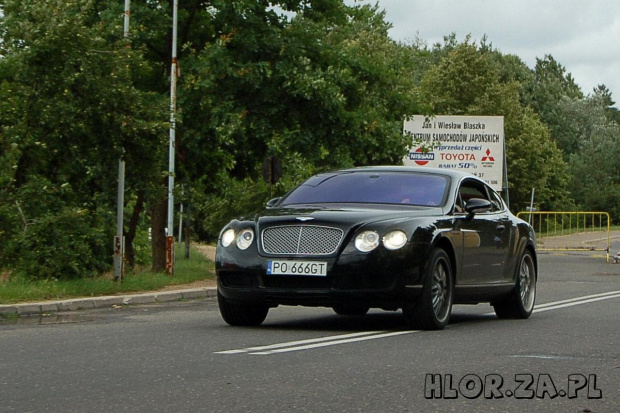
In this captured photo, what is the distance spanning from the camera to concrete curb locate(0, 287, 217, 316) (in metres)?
15.3

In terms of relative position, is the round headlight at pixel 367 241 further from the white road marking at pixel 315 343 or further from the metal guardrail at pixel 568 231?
the metal guardrail at pixel 568 231

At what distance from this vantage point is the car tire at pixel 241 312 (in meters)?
11.8

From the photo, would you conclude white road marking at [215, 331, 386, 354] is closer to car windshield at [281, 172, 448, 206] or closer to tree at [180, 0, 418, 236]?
car windshield at [281, 172, 448, 206]

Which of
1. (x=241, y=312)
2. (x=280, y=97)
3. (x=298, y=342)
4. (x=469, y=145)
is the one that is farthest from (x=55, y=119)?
(x=469, y=145)

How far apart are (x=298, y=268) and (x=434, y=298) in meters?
1.29

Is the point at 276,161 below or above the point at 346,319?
above

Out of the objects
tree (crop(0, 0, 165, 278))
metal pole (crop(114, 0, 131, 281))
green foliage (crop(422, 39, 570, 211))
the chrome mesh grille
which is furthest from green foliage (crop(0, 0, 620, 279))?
green foliage (crop(422, 39, 570, 211))

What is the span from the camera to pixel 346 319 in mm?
13070

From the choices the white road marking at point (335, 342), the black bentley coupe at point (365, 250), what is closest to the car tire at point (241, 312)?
the black bentley coupe at point (365, 250)

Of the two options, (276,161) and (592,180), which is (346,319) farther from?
(592,180)

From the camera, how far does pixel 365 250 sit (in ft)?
35.9

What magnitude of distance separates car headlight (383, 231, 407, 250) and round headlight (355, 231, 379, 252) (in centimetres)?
8

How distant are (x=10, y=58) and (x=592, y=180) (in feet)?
267

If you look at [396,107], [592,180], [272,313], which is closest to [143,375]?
[272,313]
